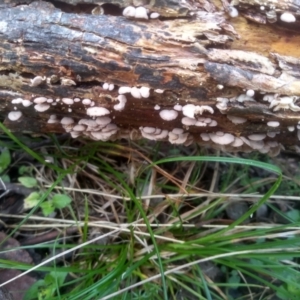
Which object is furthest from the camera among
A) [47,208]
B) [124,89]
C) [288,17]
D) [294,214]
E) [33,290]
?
[294,214]

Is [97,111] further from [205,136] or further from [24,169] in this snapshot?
[24,169]

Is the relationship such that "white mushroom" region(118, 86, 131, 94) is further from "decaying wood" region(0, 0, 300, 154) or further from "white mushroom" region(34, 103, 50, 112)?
"white mushroom" region(34, 103, 50, 112)

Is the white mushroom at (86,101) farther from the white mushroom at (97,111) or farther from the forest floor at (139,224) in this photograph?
the forest floor at (139,224)

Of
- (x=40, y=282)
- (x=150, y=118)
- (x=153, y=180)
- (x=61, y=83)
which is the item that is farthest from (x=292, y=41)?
(x=40, y=282)

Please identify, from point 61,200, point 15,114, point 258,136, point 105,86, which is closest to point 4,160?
point 61,200

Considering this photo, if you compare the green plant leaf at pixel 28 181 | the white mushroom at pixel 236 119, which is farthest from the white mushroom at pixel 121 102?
the green plant leaf at pixel 28 181

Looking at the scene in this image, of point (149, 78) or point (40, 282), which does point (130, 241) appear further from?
point (149, 78)

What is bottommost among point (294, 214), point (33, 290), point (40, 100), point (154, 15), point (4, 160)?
point (33, 290)

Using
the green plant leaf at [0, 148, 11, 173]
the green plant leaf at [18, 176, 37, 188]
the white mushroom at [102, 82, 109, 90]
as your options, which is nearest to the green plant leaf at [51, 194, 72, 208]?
the green plant leaf at [18, 176, 37, 188]
